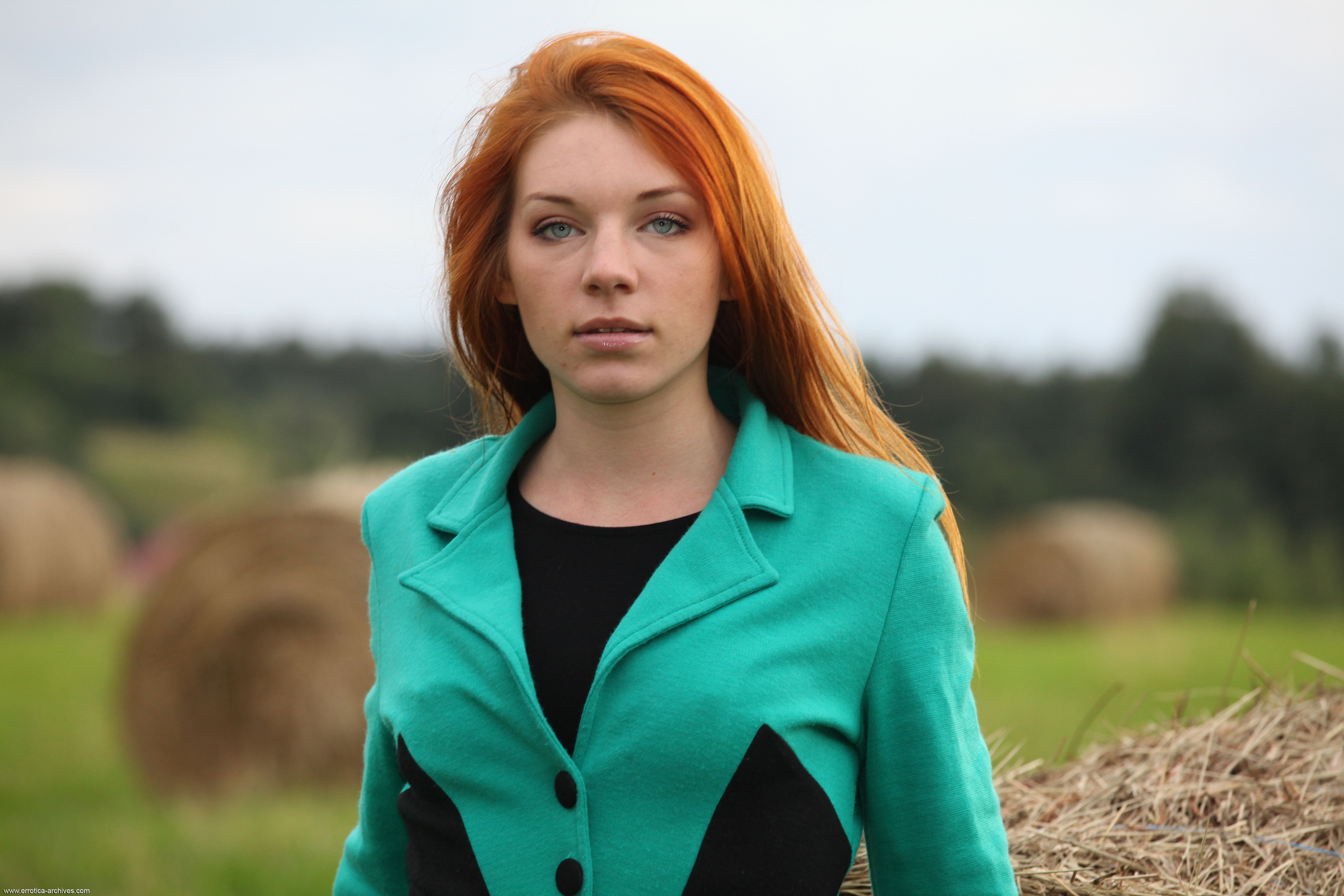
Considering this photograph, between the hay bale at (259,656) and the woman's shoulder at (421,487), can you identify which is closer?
the woman's shoulder at (421,487)

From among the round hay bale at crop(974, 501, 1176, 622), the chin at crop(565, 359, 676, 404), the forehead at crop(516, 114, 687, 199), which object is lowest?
the round hay bale at crop(974, 501, 1176, 622)

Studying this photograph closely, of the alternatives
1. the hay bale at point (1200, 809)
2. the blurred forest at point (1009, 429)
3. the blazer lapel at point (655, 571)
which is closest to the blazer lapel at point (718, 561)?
the blazer lapel at point (655, 571)

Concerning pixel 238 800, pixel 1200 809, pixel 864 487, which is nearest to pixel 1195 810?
pixel 1200 809

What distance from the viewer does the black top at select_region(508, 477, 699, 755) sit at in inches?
68.0

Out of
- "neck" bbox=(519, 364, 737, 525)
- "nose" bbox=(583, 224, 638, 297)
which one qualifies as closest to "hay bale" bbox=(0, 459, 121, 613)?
"neck" bbox=(519, 364, 737, 525)

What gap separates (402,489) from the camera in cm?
212

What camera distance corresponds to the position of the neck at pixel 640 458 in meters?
1.88

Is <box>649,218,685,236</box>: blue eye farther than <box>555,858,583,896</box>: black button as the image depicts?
Yes

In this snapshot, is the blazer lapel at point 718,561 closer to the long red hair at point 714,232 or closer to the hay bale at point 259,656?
the long red hair at point 714,232

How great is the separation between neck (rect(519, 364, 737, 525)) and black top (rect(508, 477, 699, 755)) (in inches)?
1.2

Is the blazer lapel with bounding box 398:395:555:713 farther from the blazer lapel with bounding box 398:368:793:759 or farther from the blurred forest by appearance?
the blurred forest

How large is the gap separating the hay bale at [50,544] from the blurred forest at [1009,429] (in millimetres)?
3227

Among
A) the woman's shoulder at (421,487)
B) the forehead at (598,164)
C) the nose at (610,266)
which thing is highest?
the forehead at (598,164)

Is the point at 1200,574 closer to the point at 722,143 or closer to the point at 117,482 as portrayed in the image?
the point at 722,143
